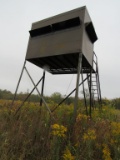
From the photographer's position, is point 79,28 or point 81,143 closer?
point 81,143

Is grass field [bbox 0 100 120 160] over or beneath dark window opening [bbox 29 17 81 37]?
beneath

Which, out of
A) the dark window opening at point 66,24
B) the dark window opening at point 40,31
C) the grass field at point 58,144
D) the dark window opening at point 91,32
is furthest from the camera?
the dark window opening at point 40,31

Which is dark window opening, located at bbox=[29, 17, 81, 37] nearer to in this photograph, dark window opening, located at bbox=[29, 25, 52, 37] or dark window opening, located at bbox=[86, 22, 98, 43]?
dark window opening, located at bbox=[29, 25, 52, 37]

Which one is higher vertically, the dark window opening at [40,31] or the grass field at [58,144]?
the dark window opening at [40,31]

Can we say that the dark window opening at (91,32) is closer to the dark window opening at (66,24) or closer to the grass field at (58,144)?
the dark window opening at (66,24)

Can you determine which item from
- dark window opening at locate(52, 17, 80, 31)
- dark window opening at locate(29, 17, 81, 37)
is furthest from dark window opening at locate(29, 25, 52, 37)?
dark window opening at locate(52, 17, 80, 31)

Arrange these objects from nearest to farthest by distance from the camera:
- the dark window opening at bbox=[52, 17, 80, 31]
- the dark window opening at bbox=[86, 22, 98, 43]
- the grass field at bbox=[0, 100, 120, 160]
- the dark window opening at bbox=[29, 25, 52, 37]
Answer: the grass field at bbox=[0, 100, 120, 160], the dark window opening at bbox=[52, 17, 80, 31], the dark window opening at bbox=[86, 22, 98, 43], the dark window opening at bbox=[29, 25, 52, 37]

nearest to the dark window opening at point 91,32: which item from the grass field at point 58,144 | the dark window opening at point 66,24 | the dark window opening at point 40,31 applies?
the dark window opening at point 66,24

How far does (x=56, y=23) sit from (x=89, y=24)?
161 cm

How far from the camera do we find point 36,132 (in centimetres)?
500

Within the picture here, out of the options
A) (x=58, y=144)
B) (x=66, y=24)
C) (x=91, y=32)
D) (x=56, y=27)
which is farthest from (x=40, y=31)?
(x=58, y=144)

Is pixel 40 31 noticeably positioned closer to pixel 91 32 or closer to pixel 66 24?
pixel 66 24

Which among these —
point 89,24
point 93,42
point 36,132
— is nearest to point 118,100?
point 93,42

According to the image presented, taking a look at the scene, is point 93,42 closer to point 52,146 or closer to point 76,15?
point 76,15
